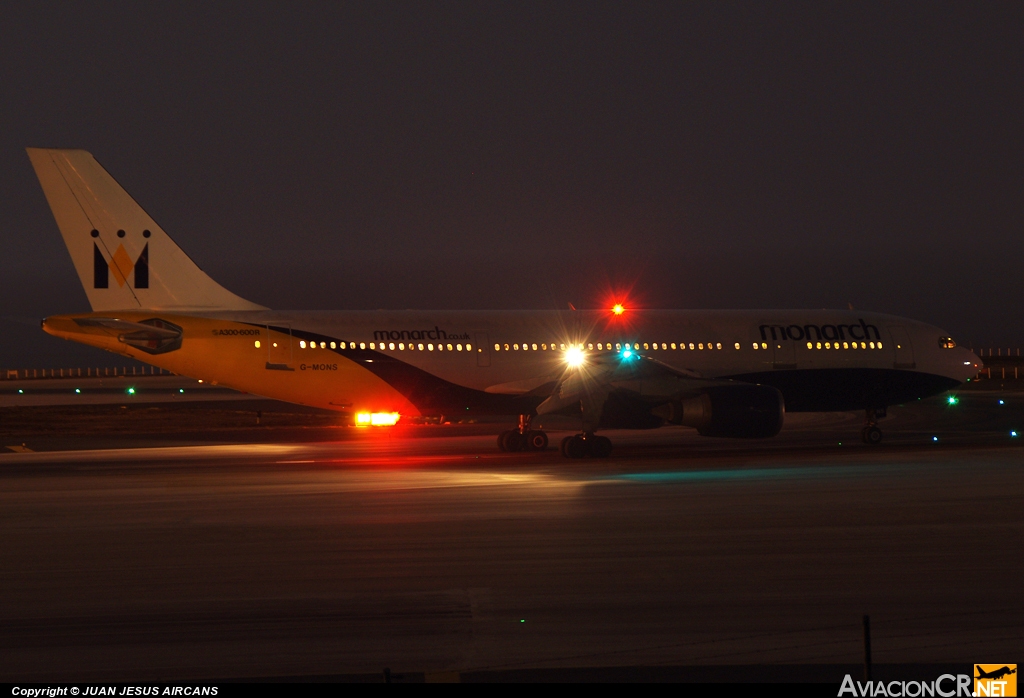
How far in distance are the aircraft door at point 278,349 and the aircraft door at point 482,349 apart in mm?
4433

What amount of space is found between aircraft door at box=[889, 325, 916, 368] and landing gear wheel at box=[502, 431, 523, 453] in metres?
10.6

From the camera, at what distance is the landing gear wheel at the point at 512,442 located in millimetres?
26281

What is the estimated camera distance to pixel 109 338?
24.5m

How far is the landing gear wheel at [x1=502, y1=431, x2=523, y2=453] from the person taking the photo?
26281mm

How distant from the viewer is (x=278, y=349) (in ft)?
83.1

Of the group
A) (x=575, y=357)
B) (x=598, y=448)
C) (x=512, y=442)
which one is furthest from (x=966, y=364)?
(x=512, y=442)

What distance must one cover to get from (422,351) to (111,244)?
25.3 ft

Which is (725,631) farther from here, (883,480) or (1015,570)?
(883,480)

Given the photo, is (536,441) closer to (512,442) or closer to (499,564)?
(512,442)

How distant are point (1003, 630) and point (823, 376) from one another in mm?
20841

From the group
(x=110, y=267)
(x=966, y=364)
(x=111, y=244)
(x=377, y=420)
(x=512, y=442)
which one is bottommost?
(x=512, y=442)

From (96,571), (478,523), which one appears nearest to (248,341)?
(478,523)

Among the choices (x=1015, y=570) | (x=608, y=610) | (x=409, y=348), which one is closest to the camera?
(x=608, y=610)

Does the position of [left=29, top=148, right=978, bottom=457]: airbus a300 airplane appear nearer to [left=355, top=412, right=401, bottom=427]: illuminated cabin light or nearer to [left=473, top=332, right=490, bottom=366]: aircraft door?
[left=473, top=332, right=490, bottom=366]: aircraft door
